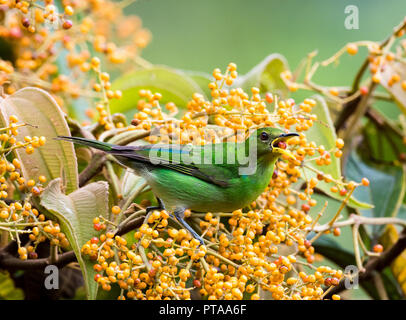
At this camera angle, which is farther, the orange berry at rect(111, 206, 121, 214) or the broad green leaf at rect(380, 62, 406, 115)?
the broad green leaf at rect(380, 62, 406, 115)

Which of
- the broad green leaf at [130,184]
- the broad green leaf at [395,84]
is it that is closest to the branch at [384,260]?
the broad green leaf at [395,84]

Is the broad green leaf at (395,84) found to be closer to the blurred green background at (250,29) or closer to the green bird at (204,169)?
the green bird at (204,169)

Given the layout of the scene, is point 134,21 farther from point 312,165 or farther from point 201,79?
point 312,165

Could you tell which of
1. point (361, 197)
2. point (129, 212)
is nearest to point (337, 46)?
point (361, 197)

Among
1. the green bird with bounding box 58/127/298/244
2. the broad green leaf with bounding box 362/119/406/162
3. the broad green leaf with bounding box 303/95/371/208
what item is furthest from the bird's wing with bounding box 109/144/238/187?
the broad green leaf with bounding box 362/119/406/162

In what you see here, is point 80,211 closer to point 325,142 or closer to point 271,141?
point 271,141

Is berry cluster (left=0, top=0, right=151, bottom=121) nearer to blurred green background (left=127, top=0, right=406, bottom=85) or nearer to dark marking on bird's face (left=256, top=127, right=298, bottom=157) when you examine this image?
dark marking on bird's face (left=256, top=127, right=298, bottom=157)
